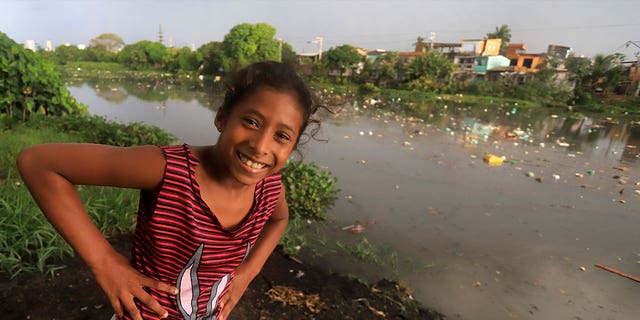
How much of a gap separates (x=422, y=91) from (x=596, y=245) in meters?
22.4

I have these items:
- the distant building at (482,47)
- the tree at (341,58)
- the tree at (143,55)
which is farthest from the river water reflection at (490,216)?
the tree at (143,55)

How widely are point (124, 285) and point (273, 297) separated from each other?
1385 mm

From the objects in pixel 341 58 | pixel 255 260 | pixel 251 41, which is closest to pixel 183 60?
pixel 251 41

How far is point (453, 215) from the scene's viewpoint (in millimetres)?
3967

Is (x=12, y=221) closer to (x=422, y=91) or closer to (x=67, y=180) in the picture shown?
(x=67, y=180)

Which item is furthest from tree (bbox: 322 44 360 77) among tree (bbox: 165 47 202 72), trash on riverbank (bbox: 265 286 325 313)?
trash on riverbank (bbox: 265 286 325 313)

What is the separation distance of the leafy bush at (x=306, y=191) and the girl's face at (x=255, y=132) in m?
2.48

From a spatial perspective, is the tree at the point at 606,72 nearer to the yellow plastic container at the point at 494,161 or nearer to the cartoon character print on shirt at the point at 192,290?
the yellow plastic container at the point at 494,161

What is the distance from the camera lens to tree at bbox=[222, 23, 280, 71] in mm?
36719

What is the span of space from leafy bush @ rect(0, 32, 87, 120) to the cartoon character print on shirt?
4.73m

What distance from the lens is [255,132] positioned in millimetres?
985

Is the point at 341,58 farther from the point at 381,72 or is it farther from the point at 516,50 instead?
the point at 516,50

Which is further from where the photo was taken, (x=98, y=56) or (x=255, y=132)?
(x=98, y=56)

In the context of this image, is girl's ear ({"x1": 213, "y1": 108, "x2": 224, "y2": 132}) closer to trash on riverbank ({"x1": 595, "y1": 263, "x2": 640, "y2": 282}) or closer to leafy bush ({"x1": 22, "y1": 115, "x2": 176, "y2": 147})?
trash on riverbank ({"x1": 595, "y1": 263, "x2": 640, "y2": 282})
